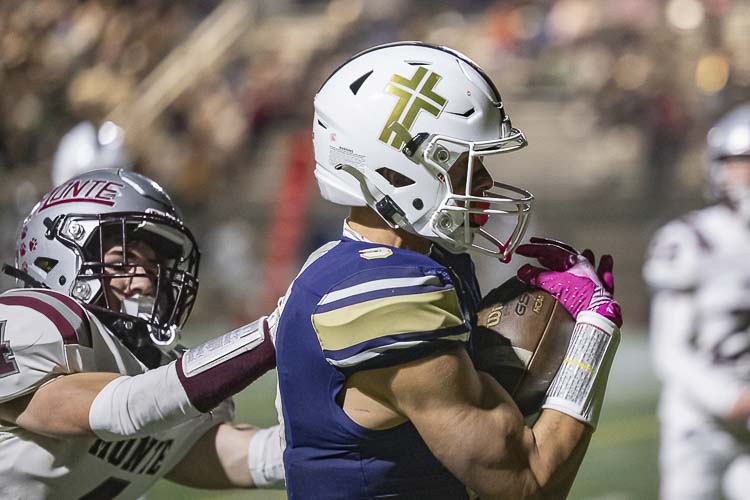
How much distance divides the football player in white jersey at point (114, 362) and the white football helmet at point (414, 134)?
0.44 metres

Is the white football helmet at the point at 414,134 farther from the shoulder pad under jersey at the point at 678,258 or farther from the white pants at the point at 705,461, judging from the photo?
the white pants at the point at 705,461

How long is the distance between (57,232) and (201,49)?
1070 cm

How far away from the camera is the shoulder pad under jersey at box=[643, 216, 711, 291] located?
15.2ft

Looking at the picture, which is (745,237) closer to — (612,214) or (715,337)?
(715,337)

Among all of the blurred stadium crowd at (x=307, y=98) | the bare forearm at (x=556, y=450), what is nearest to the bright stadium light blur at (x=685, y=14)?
the blurred stadium crowd at (x=307, y=98)

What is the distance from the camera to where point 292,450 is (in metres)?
2.37

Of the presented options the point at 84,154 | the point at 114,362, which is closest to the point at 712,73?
the point at 84,154

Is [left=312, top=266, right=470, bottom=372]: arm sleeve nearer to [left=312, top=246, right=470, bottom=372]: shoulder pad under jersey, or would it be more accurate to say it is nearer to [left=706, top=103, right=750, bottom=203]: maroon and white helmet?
[left=312, top=246, right=470, bottom=372]: shoulder pad under jersey

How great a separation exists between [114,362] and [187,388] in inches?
16.4

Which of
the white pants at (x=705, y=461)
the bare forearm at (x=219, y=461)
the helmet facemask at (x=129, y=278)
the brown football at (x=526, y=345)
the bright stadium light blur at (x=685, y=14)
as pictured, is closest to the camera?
the brown football at (x=526, y=345)

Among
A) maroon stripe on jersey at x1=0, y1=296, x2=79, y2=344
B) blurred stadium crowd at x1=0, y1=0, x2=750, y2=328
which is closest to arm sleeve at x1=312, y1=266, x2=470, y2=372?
maroon stripe on jersey at x1=0, y1=296, x2=79, y2=344

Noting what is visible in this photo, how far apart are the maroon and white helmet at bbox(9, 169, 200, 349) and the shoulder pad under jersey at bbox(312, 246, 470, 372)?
899mm

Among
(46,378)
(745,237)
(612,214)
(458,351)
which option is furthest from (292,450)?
(612,214)

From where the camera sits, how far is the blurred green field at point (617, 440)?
19.8 ft
